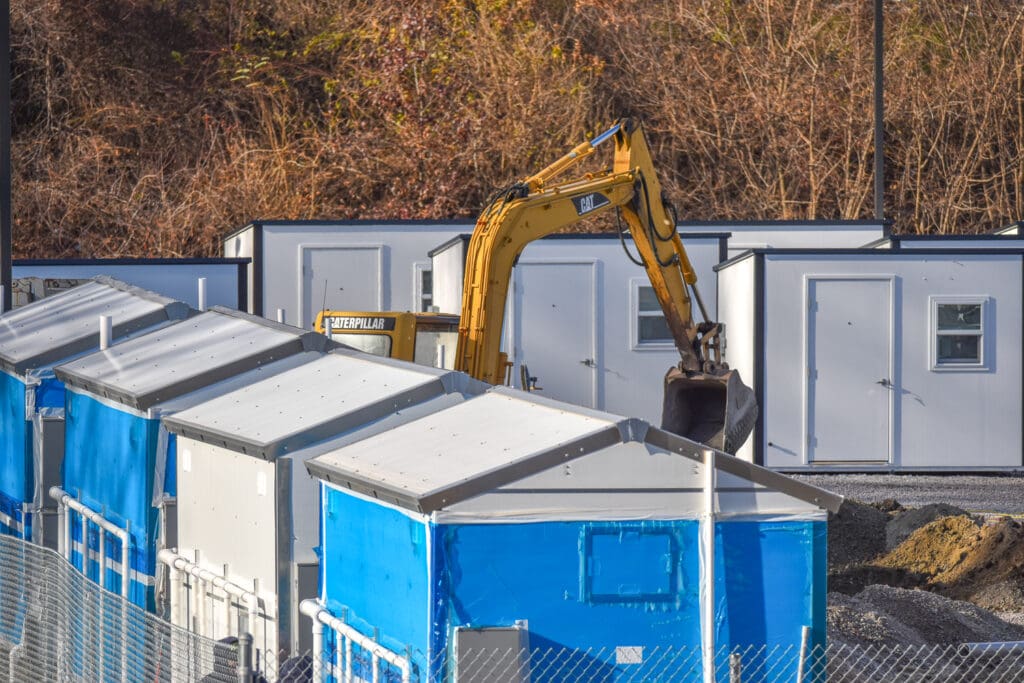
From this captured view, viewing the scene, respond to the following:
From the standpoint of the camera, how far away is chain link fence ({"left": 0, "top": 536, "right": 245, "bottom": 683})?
19.6ft

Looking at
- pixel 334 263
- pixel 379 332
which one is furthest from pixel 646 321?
pixel 379 332

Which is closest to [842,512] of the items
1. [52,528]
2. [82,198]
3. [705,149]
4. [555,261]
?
[555,261]

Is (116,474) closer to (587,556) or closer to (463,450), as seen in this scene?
(463,450)

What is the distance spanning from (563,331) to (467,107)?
1245 cm

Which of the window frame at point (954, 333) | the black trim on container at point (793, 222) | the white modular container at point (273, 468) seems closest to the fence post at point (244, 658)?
the white modular container at point (273, 468)

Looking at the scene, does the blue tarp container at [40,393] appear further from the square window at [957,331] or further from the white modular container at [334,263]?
the square window at [957,331]

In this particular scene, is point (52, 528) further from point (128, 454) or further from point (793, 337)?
point (793, 337)

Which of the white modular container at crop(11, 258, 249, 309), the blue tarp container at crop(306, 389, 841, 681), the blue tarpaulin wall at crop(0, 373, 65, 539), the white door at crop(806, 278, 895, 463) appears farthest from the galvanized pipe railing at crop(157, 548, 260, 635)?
the white door at crop(806, 278, 895, 463)

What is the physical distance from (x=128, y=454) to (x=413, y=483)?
300 centimetres

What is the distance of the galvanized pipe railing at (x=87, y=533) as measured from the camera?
8.10 metres

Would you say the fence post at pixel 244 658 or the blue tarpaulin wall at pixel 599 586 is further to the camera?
the blue tarpaulin wall at pixel 599 586

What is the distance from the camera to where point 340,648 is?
20.7ft

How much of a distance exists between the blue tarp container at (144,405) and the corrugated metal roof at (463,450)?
5.88ft

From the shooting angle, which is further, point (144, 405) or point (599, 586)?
point (144, 405)
